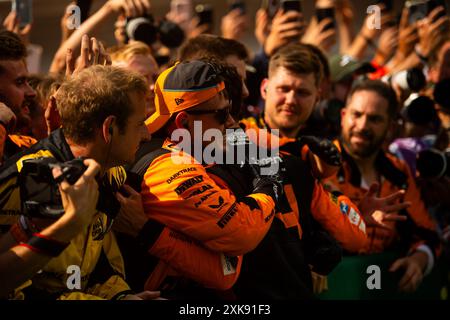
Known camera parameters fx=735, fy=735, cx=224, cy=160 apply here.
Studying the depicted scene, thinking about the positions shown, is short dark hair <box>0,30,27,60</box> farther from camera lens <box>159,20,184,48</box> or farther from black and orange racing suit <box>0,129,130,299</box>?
camera lens <box>159,20,184,48</box>

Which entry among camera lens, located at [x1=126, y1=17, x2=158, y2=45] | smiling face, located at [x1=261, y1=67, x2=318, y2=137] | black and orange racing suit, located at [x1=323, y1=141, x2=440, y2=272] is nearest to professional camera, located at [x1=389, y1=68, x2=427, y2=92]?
black and orange racing suit, located at [x1=323, y1=141, x2=440, y2=272]

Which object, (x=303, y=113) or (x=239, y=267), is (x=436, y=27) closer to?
(x=303, y=113)

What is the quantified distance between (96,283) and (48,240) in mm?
648

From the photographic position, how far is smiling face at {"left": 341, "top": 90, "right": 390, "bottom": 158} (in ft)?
14.3

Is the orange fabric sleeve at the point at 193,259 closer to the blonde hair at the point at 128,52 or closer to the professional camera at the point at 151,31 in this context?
the blonde hair at the point at 128,52

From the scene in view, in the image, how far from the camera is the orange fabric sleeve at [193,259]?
2689mm

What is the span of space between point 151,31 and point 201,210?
189cm

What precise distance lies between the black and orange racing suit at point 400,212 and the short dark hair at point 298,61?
0.61 m

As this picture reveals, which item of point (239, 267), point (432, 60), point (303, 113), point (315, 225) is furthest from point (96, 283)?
point (432, 60)

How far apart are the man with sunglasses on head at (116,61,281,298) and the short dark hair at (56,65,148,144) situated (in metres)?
0.33

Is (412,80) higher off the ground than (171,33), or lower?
lower

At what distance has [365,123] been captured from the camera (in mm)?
4367

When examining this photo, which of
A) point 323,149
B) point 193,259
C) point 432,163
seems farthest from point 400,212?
point 193,259

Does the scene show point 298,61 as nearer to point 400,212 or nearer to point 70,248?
point 400,212
